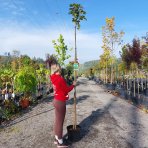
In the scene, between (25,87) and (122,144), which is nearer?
(122,144)

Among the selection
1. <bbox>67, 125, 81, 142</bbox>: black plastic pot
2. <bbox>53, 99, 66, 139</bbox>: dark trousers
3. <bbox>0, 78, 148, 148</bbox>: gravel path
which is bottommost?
<bbox>0, 78, 148, 148</bbox>: gravel path

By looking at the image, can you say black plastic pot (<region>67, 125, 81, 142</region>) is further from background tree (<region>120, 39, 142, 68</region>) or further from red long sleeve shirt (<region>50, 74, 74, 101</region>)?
background tree (<region>120, 39, 142, 68</region>)

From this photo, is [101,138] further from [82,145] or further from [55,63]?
[55,63]

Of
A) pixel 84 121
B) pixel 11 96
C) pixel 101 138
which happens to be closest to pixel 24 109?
pixel 11 96

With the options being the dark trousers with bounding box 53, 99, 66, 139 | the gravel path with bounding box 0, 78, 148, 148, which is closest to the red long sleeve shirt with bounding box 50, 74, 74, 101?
the dark trousers with bounding box 53, 99, 66, 139

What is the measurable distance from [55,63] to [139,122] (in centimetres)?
528

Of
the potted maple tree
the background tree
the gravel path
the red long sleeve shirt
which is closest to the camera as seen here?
the red long sleeve shirt

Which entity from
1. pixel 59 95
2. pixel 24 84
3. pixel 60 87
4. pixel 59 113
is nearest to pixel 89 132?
pixel 59 113

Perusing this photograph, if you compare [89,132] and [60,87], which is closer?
[60,87]

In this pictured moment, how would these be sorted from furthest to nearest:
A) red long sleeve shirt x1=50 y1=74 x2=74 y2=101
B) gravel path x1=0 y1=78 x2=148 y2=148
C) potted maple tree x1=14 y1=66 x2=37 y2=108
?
potted maple tree x1=14 y1=66 x2=37 y2=108, gravel path x1=0 y1=78 x2=148 y2=148, red long sleeve shirt x1=50 y1=74 x2=74 y2=101

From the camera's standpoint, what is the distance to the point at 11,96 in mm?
14875

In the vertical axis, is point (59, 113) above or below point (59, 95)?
below

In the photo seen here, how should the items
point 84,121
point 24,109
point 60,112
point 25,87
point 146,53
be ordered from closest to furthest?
point 60,112, point 84,121, point 24,109, point 25,87, point 146,53

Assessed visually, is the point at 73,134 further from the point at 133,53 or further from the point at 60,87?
the point at 133,53
